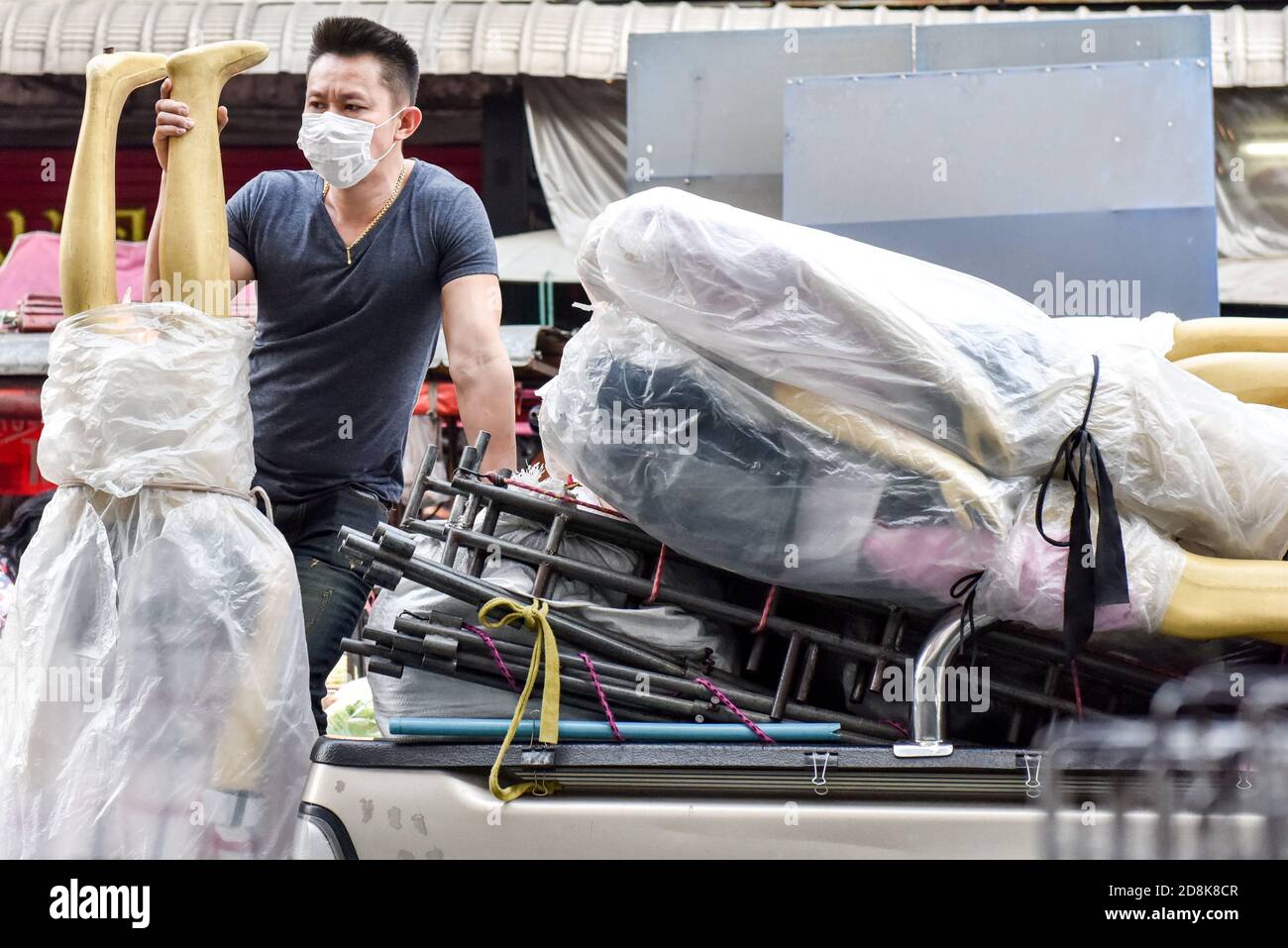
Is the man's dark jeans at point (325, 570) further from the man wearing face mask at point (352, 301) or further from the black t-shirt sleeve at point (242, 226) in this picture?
the black t-shirt sleeve at point (242, 226)

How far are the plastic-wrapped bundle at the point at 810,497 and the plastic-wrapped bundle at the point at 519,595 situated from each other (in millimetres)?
145

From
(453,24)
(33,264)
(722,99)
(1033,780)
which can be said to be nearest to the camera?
(1033,780)

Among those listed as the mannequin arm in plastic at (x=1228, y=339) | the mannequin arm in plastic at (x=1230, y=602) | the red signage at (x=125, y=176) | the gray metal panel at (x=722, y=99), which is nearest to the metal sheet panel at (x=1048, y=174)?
the gray metal panel at (x=722, y=99)

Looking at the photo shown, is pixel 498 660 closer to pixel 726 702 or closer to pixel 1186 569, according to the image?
pixel 726 702

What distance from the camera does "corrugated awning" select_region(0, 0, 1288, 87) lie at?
26.5 feet

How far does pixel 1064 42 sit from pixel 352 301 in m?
3.30

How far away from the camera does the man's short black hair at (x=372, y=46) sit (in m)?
3.07

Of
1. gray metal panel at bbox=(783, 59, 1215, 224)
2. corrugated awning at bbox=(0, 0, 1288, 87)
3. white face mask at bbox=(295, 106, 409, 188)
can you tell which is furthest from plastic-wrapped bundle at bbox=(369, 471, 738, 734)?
corrugated awning at bbox=(0, 0, 1288, 87)

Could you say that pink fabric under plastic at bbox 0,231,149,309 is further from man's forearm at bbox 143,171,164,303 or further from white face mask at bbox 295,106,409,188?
man's forearm at bbox 143,171,164,303

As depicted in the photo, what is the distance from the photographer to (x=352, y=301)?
9.98 ft

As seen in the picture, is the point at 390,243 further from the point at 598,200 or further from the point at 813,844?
the point at 598,200

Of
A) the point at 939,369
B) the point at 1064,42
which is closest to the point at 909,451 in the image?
the point at 939,369

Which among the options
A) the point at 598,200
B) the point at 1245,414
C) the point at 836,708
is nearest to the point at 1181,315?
the point at 1245,414

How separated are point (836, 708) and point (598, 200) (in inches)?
251
